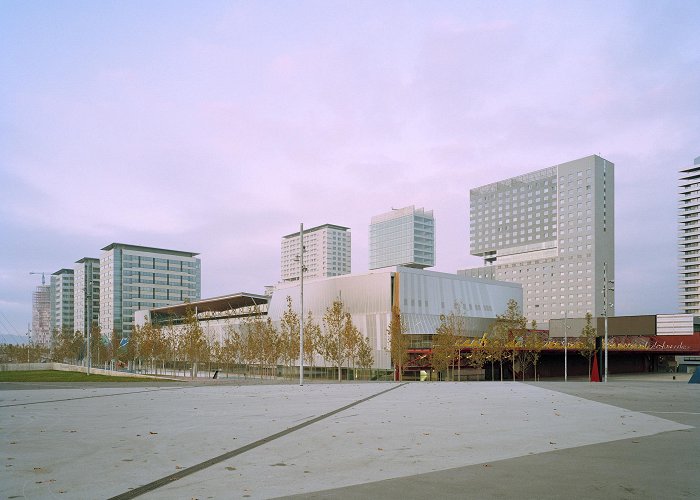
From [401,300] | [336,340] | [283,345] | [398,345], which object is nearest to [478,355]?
[398,345]

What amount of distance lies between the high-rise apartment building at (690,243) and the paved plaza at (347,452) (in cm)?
19651

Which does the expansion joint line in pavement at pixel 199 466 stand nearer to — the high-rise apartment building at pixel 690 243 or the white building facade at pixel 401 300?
the white building facade at pixel 401 300

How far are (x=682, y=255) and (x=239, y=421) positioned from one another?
216m

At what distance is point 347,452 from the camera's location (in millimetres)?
12281

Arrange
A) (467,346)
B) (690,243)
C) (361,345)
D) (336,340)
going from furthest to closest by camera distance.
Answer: (690,243) → (361,345) → (467,346) → (336,340)

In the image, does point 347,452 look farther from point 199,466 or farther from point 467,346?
point 467,346

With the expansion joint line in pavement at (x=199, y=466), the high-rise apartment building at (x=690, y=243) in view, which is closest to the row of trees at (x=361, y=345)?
the expansion joint line in pavement at (x=199, y=466)

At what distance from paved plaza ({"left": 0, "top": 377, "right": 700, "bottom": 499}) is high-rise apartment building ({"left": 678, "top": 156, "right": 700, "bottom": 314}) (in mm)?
196512

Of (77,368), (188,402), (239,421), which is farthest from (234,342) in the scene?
(239,421)

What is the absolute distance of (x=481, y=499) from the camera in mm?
8594

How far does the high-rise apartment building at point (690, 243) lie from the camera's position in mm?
189688

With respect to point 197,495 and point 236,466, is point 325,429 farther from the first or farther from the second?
point 197,495

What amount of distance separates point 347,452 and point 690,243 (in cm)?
21882

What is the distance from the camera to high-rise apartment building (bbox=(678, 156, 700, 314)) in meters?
190
